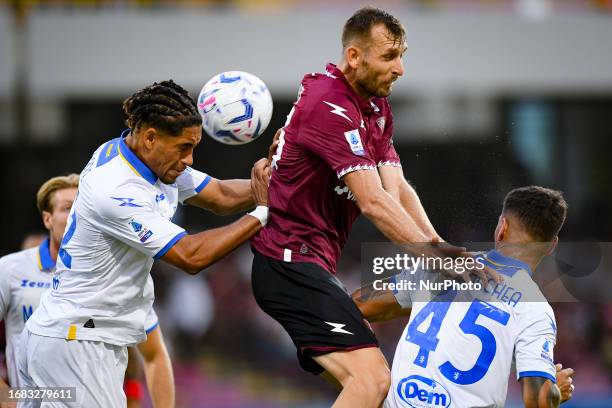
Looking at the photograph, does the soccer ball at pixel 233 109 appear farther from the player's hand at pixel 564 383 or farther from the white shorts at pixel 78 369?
the player's hand at pixel 564 383

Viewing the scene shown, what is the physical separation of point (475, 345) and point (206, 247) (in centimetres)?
144

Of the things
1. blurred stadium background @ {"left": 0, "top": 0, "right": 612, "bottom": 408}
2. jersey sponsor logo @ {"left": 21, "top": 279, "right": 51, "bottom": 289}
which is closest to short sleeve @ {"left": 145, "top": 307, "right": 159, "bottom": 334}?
jersey sponsor logo @ {"left": 21, "top": 279, "right": 51, "bottom": 289}

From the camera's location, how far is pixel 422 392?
14.9 ft

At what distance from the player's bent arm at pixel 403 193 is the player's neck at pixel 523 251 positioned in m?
0.49

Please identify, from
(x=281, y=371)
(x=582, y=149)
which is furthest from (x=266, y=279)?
(x=582, y=149)

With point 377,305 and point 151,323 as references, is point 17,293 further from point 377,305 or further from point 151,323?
point 377,305

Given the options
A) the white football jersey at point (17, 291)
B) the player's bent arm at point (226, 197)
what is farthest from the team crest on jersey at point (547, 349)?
the white football jersey at point (17, 291)

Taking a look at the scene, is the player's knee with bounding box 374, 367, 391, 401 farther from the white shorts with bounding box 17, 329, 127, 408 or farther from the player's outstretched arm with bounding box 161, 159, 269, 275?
the white shorts with bounding box 17, 329, 127, 408

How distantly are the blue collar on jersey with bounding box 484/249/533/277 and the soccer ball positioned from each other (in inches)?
57.5

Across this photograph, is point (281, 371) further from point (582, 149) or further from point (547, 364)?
point (547, 364)

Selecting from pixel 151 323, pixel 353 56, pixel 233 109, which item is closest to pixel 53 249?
pixel 151 323

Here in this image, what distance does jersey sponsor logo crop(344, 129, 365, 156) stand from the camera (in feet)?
15.3

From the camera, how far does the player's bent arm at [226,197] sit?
5.58 metres

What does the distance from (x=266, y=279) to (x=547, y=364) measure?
4.79 ft
